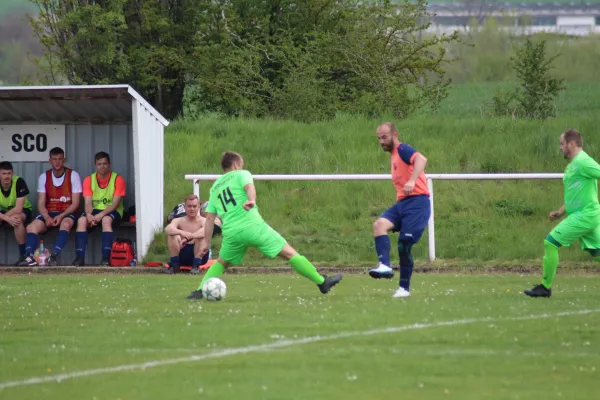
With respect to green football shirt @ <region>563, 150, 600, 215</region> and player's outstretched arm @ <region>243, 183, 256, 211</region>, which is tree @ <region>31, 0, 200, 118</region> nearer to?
player's outstretched arm @ <region>243, 183, 256, 211</region>

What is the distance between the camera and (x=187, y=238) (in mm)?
16547

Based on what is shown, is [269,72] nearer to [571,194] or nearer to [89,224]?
[89,224]

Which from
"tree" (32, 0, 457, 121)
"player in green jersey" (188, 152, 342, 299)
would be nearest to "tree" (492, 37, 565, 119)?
"tree" (32, 0, 457, 121)

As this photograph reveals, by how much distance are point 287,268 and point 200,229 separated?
1.51 meters

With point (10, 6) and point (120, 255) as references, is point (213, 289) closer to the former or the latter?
point (120, 255)

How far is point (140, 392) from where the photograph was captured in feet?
20.9

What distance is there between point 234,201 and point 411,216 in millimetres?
1823

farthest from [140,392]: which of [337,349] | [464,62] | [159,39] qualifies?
[464,62]

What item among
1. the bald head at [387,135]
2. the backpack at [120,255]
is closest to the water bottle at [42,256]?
the backpack at [120,255]

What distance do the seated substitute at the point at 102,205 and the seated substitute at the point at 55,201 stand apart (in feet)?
0.89

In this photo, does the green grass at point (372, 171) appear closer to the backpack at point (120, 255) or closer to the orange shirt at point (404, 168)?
the backpack at point (120, 255)

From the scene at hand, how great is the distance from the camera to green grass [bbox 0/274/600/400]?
6508mm

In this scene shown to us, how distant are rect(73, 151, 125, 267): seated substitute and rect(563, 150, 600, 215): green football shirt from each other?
8391 millimetres

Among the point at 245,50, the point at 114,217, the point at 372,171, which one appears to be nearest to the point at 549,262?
the point at 114,217
